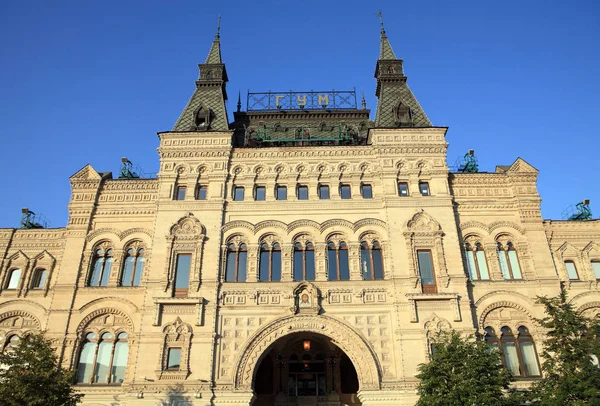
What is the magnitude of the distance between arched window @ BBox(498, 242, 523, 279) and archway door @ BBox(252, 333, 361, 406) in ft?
38.4

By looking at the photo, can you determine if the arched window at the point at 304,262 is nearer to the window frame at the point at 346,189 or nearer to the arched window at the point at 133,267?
the window frame at the point at 346,189

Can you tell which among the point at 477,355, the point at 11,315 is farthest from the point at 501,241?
the point at 11,315

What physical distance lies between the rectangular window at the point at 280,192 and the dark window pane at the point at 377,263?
7093mm

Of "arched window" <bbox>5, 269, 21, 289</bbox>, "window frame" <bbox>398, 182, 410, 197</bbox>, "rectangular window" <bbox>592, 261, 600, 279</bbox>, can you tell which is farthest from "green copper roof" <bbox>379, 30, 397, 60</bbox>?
"arched window" <bbox>5, 269, 21, 289</bbox>

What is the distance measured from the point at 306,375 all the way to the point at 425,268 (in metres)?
10.6

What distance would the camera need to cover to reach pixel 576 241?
109 feet

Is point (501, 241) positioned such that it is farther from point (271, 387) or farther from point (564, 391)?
point (271, 387)

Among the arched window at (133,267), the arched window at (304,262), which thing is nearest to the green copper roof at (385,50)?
the arched window at (304,262)

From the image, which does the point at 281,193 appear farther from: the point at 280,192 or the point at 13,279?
the point at 13,279

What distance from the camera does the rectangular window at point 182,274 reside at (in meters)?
30.5

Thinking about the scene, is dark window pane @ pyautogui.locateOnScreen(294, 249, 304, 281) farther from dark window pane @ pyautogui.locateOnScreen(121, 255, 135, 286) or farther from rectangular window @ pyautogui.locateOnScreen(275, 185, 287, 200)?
dark window pane @ pyautogui.locateOnScreen(121, 255, 135, 286)

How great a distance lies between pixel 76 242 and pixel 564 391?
28.9 meters

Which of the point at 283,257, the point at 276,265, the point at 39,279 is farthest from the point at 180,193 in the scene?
the point at 39,279

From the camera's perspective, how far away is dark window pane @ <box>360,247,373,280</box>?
3114cm
